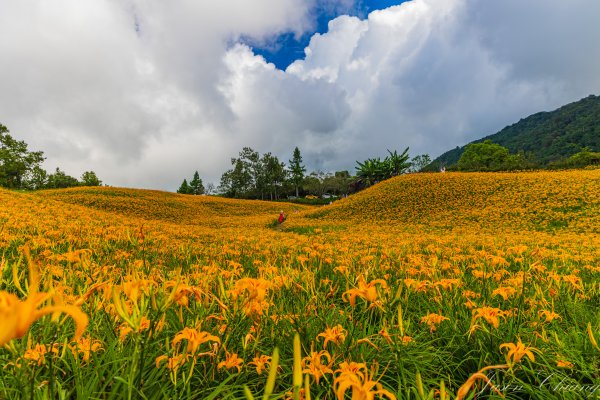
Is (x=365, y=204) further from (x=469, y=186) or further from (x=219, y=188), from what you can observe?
(x=219, y=188)

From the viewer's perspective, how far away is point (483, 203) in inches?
720

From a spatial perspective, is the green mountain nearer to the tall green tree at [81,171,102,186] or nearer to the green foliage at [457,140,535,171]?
the green foliage at [457,140,535,171]

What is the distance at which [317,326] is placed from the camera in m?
2.05

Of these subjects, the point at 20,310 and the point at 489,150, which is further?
the point at 489,150

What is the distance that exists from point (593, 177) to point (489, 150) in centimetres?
5131

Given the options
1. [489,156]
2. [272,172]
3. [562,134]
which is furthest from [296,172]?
[562,134]

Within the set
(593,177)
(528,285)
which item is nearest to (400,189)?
(593,177)

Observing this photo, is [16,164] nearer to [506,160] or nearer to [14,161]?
[14,161]

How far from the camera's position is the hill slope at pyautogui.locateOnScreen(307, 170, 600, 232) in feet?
46.4

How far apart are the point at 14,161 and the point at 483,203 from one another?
173ft

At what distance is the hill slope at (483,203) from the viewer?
14.1m

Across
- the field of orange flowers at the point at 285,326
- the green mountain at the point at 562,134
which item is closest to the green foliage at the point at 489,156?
the green mountain at the point at 562,134

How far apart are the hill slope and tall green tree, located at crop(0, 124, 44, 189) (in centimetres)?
4131

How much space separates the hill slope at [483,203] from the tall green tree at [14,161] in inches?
1626
